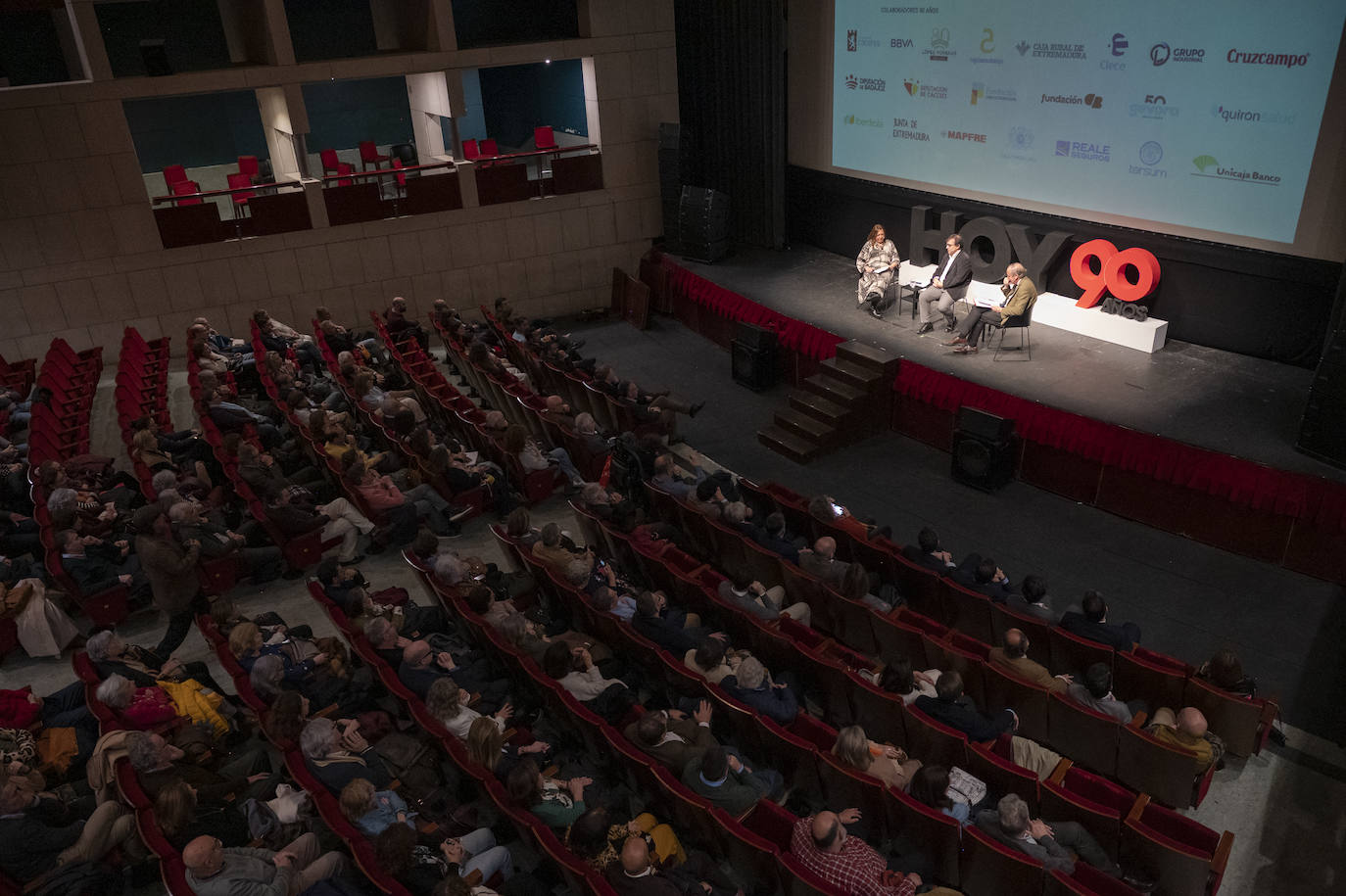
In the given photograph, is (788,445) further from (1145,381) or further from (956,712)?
(956,712)

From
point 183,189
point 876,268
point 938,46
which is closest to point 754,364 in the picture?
point 876,268

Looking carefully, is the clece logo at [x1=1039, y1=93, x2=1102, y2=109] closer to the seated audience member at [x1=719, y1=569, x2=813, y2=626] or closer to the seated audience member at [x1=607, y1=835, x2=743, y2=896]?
the seated audience member at [x1=719, y1=569, x2=813, y2=626]

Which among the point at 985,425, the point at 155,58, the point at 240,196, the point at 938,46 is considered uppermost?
the point at 155,58

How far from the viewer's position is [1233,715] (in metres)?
4.28

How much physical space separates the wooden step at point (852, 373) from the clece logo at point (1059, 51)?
326 centimetres

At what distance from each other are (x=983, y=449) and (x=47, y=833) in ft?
20.8

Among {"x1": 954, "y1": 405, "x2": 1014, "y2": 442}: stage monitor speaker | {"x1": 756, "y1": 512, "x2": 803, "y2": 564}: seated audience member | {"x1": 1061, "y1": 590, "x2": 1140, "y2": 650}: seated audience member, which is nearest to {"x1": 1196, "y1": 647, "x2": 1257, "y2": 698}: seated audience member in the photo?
{"x1": 1061, "y1": 590, "x2": 1140, "y2": 650}: seated audience member

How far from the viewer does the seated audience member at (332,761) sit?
12.8 feet

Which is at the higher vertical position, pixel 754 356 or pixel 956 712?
pixel 956 712

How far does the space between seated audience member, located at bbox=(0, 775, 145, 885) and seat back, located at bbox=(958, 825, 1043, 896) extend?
3351mm

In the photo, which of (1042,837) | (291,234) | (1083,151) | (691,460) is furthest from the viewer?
(291,234)

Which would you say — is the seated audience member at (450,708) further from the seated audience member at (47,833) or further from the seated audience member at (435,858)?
the seated audience member at (47,833)

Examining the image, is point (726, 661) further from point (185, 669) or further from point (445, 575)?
point (185, 669)

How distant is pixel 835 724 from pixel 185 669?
349 cm
